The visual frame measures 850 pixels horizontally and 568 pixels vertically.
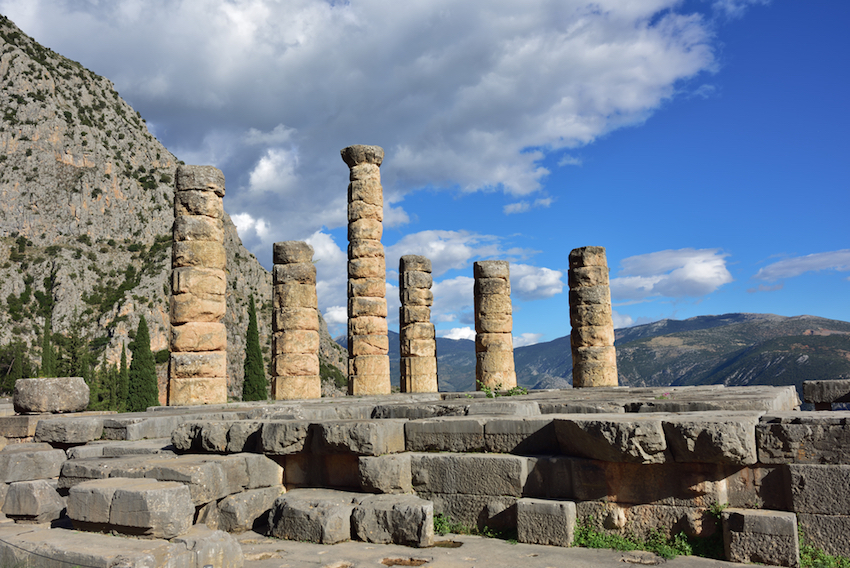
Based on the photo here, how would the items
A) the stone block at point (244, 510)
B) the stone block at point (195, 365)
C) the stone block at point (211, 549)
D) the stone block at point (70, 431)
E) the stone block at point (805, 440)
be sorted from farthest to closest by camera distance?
1. the stone block at point (195, 365)
2. the stone block at point (70, 431)
3. the stone block at point (244, 510)
4. the stone block at point (805, 440)
5. the stone block at point (211, 549)

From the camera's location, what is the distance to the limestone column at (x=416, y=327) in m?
19.3

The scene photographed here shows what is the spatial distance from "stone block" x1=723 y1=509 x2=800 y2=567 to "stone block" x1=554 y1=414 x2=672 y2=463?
0.73 metres

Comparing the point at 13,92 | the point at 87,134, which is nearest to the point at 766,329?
the point at 87,134

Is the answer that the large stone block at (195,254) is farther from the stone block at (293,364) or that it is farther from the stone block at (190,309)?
the stone block at (293,364)

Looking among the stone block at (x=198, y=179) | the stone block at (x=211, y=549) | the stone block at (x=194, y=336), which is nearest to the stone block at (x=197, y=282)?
the stone block at (x=194, y=336)

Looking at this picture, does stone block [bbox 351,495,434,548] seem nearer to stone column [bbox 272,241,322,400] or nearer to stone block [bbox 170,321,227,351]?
stone block [bbox 170,321,227,351]

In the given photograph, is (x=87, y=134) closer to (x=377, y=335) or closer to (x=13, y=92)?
(x=13, y=92)

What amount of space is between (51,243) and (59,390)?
68224 mm

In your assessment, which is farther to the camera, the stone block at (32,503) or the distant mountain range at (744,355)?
the distant mountain range at (744,355)

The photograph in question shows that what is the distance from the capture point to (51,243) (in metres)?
69.3

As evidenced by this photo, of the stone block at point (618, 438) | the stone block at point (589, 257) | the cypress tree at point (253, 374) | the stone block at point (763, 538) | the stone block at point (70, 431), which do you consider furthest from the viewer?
the cypress tree at point (253, 374)

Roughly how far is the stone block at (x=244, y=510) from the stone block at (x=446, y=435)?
1.66 meters

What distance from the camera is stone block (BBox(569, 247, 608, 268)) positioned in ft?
58.4

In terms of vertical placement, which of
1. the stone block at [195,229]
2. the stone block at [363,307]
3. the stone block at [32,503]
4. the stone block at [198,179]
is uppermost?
the stone block at [198,179]
